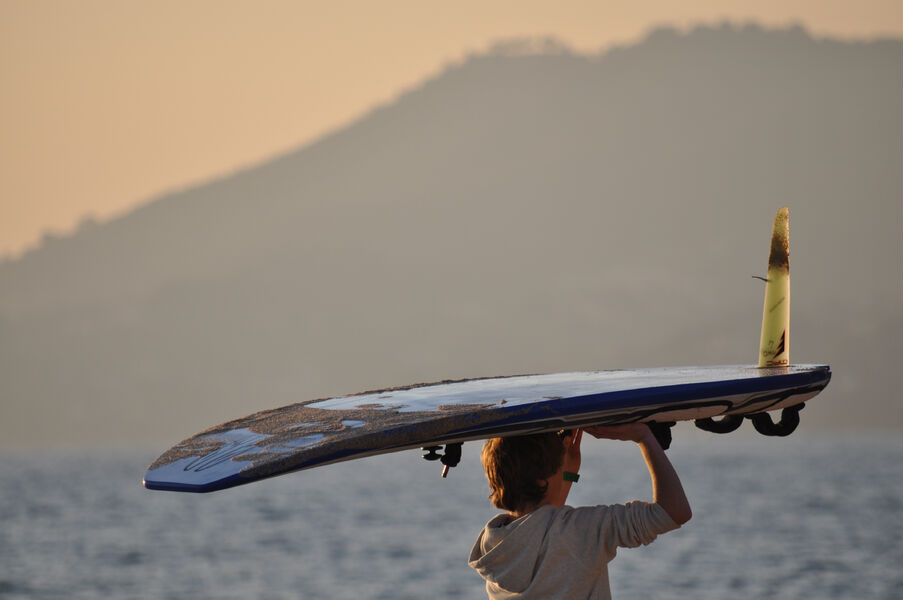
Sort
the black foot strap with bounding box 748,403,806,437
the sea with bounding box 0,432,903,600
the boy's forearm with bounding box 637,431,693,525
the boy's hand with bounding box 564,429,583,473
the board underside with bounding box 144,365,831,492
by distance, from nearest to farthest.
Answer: the board underside with bounding box 144,365,831,492, the boy's forearm with bounding box 637,431,693,525, the boy's hand with bounding box 564,429,583,473, the black foot strap with bounding box 748,403,806,437, the sea with bounding box 0,432,903,600

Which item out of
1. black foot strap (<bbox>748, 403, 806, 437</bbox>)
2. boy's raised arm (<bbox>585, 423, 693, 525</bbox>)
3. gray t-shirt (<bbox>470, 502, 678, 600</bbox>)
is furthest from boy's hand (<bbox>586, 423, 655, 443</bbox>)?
black foot strap (<bbox>748, 403, 806, 437</bbox>)

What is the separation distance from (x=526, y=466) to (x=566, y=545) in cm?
29

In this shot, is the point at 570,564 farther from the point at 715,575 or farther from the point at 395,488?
the point at 395,488

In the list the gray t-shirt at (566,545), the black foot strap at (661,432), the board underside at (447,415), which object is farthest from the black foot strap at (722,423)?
the gray t-shirt at (566,545)

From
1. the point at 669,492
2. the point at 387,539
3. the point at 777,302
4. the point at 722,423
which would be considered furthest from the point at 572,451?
the point at 387,539

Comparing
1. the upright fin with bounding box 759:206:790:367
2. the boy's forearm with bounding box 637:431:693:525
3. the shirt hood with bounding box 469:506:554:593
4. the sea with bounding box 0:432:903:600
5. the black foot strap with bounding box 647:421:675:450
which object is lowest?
the sea with bounding box 0:432:903:600

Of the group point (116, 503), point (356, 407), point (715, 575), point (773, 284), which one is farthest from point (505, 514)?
point (116, 503)

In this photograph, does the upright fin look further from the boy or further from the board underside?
the boy

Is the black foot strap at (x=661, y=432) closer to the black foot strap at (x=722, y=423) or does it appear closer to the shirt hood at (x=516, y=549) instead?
the black foot strap at (x=722, y=423)

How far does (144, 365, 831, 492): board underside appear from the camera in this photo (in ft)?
12.1

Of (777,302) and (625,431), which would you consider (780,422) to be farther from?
(625,431)

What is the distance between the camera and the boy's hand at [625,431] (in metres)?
4.06

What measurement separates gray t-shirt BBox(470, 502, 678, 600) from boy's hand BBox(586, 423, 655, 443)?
0.77 ft

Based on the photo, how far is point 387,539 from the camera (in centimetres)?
5388
